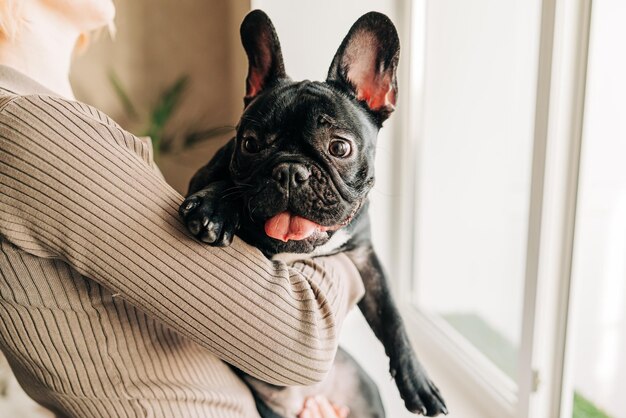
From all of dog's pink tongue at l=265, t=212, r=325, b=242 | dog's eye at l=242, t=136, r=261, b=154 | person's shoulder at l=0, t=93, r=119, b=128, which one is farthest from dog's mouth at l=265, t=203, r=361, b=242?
person's shoulder at l=0, t=93, r=119, b=128

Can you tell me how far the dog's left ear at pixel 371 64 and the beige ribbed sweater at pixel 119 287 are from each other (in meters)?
0.26

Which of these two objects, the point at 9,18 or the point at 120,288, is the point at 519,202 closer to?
the point at 120,288

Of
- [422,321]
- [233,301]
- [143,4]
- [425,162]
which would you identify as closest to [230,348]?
[233,301]

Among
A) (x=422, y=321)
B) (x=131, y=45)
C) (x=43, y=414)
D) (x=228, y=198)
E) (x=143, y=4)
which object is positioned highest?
(x=143, y=4)

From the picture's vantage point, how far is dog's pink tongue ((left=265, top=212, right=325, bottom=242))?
2.30 feet

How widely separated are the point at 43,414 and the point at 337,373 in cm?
57

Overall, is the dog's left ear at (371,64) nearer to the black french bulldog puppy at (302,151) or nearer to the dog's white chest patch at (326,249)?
the black french bulldog puppy at (302,151)

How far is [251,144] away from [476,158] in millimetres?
1023

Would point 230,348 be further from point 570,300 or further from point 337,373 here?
point 570,300

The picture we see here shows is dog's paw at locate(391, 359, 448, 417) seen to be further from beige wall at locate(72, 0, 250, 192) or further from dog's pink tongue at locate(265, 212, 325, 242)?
beige wall at locate(72, 0, 250, 192)

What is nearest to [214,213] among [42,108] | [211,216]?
[211,216]

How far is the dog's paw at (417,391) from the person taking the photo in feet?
2.72

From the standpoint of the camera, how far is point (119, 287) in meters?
→ 0.67

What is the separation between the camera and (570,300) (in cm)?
107
